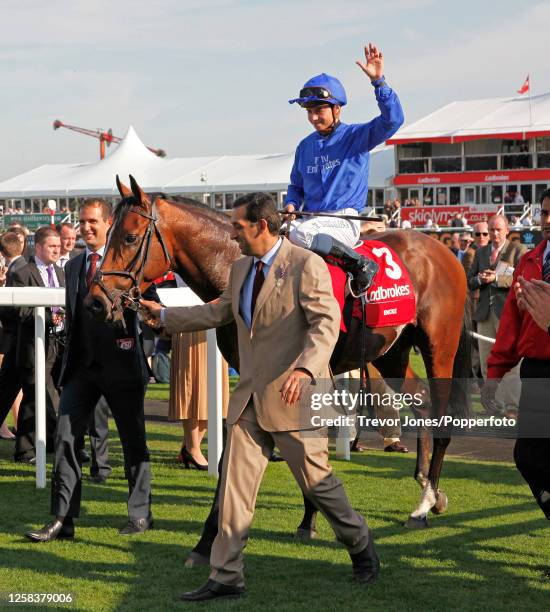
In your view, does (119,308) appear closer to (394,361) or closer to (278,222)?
(278,222)

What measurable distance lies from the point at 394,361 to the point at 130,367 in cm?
223

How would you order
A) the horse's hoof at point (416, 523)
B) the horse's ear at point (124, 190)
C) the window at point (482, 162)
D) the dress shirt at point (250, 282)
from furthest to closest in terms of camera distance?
the window at point (482, 162)
the horse's hoof at point (416, 523)
the horse's ear at point (124, 190)
the dress shirt at point (250, 282)

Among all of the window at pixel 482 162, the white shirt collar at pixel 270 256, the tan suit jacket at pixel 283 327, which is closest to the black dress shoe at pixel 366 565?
the tan suit jacket at pixel 283 327

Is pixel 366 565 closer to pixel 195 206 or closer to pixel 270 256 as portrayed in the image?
pixel 270 256

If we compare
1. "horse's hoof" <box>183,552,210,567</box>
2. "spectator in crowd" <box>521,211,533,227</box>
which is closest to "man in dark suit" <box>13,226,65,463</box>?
"horse's hoof" <box>183,552,210,567</box>

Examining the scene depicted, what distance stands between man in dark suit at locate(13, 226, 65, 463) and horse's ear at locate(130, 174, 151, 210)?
8.67 feet

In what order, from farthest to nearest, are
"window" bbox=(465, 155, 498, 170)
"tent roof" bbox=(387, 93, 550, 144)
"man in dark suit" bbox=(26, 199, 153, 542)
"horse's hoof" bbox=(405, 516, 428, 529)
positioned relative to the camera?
"window" bbox=(465, 155, 498, 170), "tent roof" bbox=(387, 93, 550, 144), "horse's hoof" bbox=(405, 516, 428, 529), "man in dark suit" bbox=(26, 199, 153, 542)

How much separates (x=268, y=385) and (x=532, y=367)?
1.26 meters

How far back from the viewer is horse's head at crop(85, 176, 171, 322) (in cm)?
502

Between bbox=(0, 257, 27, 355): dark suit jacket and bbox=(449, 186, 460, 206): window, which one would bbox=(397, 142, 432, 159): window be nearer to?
bbox=(449, 186, 460, 206): window

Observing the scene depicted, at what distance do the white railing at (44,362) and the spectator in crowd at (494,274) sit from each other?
394cm

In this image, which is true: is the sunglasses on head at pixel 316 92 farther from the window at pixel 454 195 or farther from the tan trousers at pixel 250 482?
the window at pixel 454 195

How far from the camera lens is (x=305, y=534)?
558 cm

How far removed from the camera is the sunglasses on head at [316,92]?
5.75 metres
